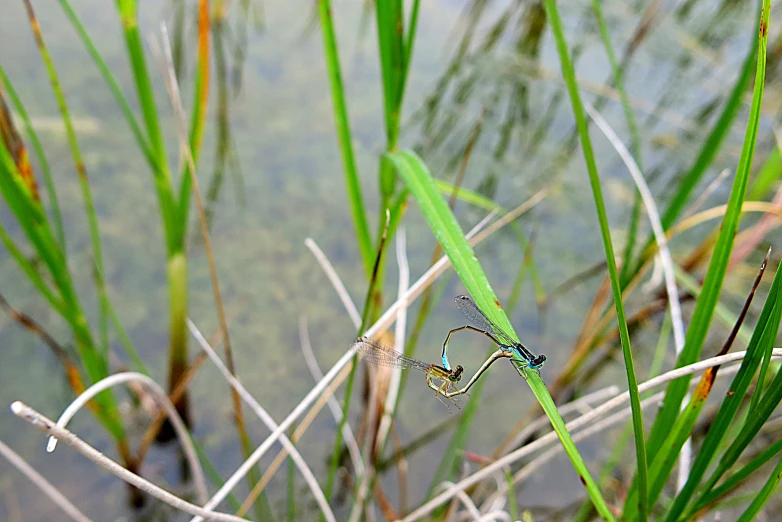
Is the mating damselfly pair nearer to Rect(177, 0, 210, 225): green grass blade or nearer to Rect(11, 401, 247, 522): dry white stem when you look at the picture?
Rect(11, 401, 247, 522): dry white stem

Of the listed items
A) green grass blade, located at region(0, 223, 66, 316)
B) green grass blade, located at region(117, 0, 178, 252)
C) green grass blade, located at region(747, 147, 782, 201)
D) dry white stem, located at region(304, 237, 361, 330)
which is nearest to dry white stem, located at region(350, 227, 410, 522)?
dry white stem, located at region(304, 237, 361, 330)

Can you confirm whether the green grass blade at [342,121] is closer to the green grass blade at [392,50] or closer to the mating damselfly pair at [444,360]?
the green grass blade at [392,50]

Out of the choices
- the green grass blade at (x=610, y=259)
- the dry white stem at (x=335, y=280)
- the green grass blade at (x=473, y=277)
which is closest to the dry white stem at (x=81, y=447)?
the green grass blade at (x=473, y=277)

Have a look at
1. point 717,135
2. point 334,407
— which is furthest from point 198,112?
point 717,135

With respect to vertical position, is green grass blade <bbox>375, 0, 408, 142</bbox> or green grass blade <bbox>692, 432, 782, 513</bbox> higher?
green grass blade <bbox>375, 0, 408, 142</bbox>

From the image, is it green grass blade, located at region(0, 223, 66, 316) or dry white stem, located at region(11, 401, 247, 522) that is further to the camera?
green grass blade, located at region(0, 223, 66, 316)

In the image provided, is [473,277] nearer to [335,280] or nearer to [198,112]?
[335,280]
